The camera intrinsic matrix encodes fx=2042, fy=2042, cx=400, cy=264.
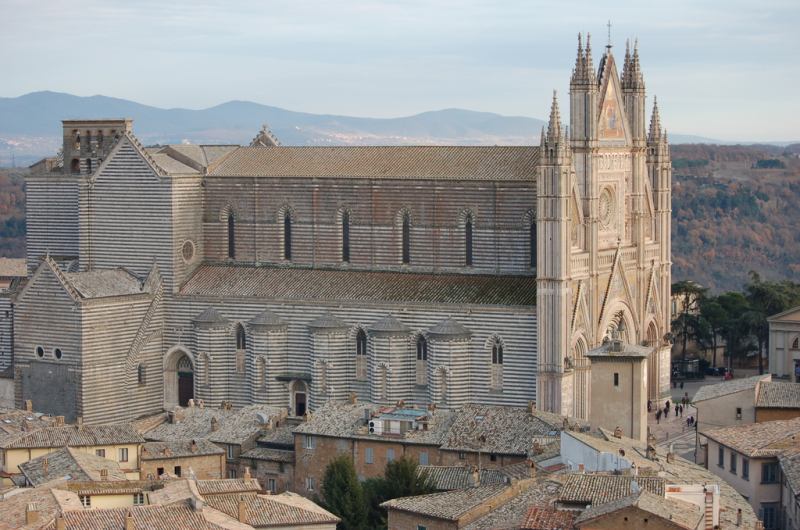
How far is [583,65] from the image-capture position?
68062mm

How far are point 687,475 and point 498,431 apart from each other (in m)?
9.95

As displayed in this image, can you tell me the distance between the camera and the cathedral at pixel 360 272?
217 feet

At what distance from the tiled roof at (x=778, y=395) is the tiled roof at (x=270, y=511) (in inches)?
691

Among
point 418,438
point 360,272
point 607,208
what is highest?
point 607,208

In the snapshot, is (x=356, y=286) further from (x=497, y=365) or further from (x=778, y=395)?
(x=778, y=395)

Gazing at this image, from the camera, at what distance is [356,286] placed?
69.6 meters

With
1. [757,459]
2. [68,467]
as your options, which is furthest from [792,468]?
[68,467]

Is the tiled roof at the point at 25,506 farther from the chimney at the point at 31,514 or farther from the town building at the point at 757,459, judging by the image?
the town building at the point at 757,459

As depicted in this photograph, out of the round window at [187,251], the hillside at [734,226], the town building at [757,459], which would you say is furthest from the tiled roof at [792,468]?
the hillside at [734,226]

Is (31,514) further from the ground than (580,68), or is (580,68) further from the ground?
(580,68)

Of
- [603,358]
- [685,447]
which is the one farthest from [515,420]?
[685,447]

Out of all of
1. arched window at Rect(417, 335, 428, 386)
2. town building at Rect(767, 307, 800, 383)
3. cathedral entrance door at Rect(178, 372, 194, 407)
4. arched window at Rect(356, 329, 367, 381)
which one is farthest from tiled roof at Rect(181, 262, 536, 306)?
town building at Rect(767, 307, 800, 383)

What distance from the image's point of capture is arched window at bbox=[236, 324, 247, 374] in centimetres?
7069

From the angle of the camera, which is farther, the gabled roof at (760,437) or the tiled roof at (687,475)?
the gabled roof at (760,437)
